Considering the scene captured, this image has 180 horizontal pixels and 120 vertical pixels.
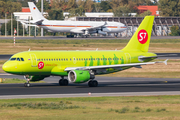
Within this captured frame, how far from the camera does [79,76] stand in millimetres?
35969

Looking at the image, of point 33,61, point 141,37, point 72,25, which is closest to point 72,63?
point 33,61

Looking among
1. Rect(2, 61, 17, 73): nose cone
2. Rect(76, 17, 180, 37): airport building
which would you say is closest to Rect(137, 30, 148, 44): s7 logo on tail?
Rect(2, 61, 17, 73): nose cone

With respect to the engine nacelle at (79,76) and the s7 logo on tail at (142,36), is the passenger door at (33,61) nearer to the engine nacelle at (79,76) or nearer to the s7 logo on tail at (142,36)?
the engine nacelle at (79,76)

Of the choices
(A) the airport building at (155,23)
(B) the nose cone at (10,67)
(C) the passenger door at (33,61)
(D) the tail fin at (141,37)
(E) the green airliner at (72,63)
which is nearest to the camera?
(B) the nose cone at (10,67)

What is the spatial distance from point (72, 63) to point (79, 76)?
3.39 m

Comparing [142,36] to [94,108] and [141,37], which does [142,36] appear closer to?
[141,37]

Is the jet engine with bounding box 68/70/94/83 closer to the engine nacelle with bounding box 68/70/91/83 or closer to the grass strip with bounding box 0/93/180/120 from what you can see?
the engine nacelle with bounding box 68/70/91/83

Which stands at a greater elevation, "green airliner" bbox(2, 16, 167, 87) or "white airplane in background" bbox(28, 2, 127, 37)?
"white airplane in background" bbox(28, 2, 127, 37)

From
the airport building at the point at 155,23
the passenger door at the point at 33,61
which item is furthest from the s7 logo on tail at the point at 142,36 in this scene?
the airport building at the point at 155,23

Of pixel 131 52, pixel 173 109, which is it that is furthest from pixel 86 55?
pixel 173 109

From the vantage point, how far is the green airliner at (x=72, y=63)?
36406 millimetres

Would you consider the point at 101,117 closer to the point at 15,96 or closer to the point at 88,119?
the point at 88,119

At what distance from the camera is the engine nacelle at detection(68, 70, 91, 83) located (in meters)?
35.9

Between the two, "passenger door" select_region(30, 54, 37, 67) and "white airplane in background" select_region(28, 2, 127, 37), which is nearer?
"passenger door" select_region(30, 54, 37, 67)
